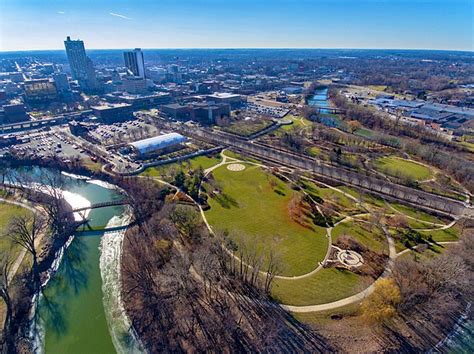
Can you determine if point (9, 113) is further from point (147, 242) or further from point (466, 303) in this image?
point (466, 303)

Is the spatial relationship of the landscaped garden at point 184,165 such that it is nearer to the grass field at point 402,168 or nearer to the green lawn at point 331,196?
the green lawn at point 331,196

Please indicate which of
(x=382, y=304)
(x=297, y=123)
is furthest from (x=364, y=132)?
(x=382, y=304)

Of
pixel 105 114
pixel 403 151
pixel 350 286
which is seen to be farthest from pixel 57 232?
pixel 403 151

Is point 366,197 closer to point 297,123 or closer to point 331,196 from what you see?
point 331,196

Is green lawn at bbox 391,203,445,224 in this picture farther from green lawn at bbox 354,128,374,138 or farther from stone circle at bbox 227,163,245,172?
green lawn at bbox 354,128,374,138

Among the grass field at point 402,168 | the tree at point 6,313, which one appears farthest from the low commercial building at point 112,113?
the grass field at point 402,168

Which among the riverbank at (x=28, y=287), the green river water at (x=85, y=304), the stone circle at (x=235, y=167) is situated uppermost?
the stone circle at (x=235, y=167)
